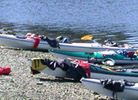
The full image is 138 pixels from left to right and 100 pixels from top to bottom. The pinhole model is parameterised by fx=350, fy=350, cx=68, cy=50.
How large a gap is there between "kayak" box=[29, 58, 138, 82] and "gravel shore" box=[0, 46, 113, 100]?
292 mm

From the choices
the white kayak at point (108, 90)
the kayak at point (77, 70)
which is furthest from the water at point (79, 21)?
the white kayak at point (108, 90)

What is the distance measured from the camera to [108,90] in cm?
974

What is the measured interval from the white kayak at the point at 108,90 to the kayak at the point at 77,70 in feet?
5.03

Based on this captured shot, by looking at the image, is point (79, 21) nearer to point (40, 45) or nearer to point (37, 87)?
point (40, 45)

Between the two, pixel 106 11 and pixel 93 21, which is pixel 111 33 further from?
pixel 106 11

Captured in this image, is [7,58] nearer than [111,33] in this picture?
Yes

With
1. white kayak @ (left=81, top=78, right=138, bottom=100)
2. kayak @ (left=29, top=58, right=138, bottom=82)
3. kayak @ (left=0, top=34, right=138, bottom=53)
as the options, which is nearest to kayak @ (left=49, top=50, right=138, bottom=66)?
kayak @ (left=0, top=34, right=138, bottom=53)

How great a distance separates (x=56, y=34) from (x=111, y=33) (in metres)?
3.76

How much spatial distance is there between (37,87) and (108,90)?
6.77ft

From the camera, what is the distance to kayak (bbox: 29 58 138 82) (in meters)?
11.3

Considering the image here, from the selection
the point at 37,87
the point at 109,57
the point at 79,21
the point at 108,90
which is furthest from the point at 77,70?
the point at 79,21

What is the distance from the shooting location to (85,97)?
32.4 feet

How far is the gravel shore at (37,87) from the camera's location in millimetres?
9133

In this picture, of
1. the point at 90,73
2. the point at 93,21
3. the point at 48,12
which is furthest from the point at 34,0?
the point at 90,73
